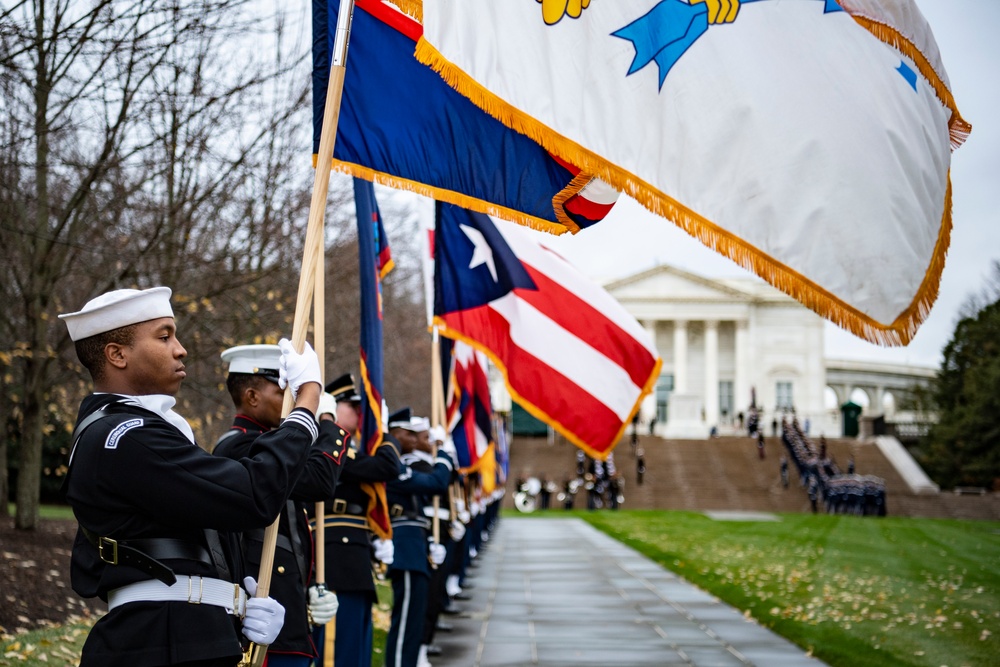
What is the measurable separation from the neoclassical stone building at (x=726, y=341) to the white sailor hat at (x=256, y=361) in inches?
3146

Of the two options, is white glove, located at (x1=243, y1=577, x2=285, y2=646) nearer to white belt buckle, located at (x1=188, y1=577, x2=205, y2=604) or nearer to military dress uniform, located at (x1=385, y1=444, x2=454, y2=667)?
white belt buckle, located at (x1=188, y1=577, x2=205, y2=604)

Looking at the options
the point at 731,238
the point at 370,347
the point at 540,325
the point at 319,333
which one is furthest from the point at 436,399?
the point at 731,238

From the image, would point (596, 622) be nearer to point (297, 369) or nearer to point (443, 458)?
point (443, 458)

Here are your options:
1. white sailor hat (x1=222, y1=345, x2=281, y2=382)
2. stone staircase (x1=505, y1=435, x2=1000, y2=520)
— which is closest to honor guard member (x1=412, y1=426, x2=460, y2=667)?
white sailor hat (x1=222, y1=345, x2=281, y2=382)

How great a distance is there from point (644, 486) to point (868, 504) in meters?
10.8

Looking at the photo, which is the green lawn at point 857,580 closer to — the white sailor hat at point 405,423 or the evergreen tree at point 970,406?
the white sailor hat at point 405,423

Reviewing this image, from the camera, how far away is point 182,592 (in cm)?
324

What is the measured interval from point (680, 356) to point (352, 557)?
80.9 metres

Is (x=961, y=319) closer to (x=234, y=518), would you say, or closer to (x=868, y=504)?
(x=868, y=504)

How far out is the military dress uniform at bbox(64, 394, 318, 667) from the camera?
309 centimetres

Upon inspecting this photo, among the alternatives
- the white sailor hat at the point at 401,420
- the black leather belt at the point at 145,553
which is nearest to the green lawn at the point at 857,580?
the white sailor hat at the point at 401,420

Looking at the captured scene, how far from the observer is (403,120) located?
5.57 m

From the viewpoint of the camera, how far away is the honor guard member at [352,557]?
5.92m

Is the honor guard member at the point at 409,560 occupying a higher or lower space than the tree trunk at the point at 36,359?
lower
